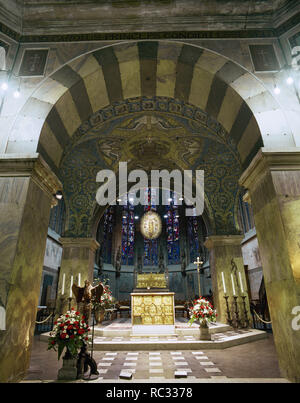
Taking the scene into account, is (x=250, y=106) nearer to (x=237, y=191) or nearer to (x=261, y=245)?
(x=261, y=245)

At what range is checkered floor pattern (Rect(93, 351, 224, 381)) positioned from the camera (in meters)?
3.85

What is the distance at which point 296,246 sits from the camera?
3350 mm

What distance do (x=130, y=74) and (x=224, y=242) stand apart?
7.61 meters

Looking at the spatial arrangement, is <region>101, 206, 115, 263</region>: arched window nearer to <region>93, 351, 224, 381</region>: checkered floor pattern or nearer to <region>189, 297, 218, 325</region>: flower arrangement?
<region>189, 297, 218, 325</region>: flower arrangement

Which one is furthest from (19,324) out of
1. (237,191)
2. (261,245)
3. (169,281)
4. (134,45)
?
(169,281)

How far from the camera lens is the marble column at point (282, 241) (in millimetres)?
3193

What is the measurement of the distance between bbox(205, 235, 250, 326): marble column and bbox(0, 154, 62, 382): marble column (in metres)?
7.45

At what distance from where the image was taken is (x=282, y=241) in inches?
136

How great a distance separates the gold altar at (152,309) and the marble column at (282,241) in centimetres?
486

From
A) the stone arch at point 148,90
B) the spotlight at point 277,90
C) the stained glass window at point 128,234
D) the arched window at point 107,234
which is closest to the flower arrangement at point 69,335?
the stone arch at point 148,90

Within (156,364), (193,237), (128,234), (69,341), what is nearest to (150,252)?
(128,234)

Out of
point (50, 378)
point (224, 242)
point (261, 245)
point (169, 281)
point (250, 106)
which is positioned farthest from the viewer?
point (169, 281)

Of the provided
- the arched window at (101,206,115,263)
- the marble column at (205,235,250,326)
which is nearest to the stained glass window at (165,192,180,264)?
the arched window at (101,206,115,263)

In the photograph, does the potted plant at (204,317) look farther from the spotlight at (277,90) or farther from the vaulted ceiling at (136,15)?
the vaulted ceiling at (136,15)
